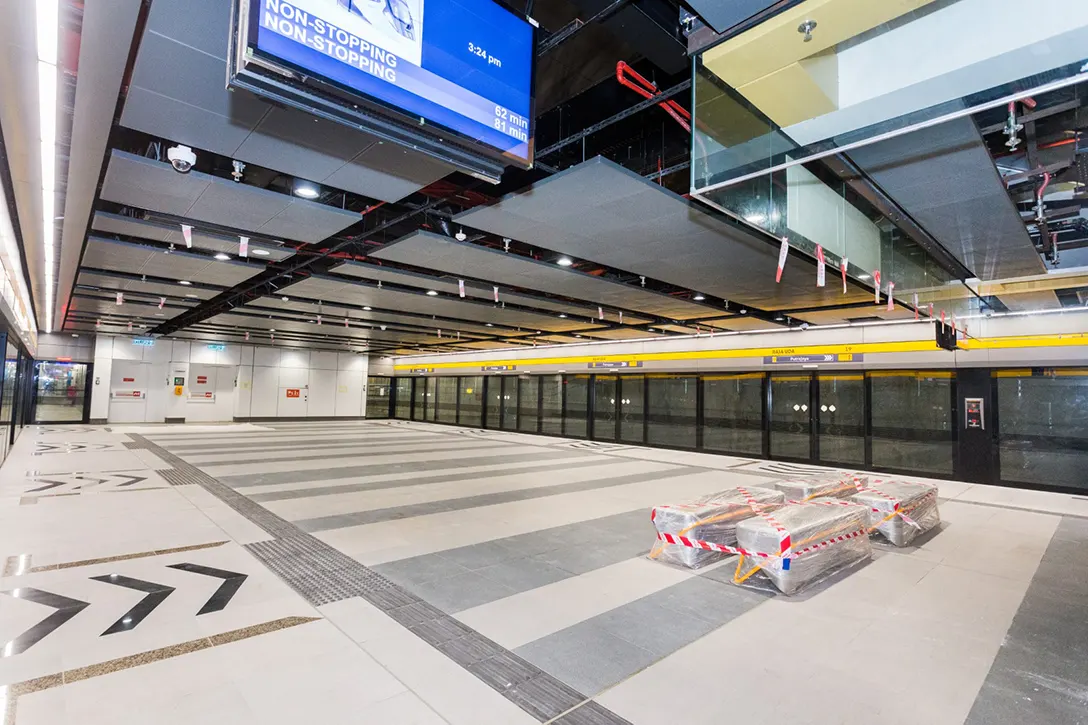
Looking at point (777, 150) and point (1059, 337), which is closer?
point (777, 150)

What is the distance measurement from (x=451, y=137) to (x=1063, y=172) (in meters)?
4.58

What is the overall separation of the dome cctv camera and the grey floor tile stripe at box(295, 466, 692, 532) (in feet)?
11.9

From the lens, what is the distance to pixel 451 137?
251 cm

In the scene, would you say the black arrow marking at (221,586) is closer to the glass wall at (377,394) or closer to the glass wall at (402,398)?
the glass wall at (402,398)

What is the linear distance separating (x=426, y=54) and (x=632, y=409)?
15489 mm

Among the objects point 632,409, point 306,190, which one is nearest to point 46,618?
point 306,190

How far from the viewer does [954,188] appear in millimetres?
4262

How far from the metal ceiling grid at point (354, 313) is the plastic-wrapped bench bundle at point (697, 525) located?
9.74m

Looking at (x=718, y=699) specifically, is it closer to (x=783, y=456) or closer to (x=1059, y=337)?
(x=1059, y=337)

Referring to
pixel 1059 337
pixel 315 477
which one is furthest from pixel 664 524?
pixel 1059 337

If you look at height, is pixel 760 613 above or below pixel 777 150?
below

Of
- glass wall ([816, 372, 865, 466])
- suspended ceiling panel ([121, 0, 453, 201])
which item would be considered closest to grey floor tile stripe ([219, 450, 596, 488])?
suspended ceiling panel ([121, 0, 453, 201])

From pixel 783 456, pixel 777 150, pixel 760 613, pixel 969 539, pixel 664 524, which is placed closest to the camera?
pixel 777 150

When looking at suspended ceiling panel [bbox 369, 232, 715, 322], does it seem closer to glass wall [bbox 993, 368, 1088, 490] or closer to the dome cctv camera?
the dome cctv camera
